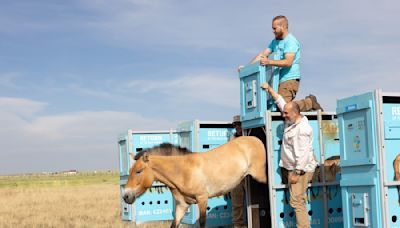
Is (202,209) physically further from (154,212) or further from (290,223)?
(154,212)

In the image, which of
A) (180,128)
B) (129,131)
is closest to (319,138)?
(180,128)

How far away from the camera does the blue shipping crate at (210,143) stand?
1247 cm

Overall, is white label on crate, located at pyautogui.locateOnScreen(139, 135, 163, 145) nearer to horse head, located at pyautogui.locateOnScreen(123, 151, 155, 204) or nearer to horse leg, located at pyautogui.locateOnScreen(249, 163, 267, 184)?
horse head, located at pyautogui.locateOnScreen(123, 151, 155, 204)

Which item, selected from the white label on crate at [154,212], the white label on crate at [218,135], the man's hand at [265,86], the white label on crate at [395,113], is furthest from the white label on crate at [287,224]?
the white label on crate at [154,212]

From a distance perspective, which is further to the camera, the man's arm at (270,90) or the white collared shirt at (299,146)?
the man's arm at (270,90)

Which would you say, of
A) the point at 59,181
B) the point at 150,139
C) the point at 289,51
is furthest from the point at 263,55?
the point at 59,181

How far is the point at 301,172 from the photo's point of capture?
352 inches

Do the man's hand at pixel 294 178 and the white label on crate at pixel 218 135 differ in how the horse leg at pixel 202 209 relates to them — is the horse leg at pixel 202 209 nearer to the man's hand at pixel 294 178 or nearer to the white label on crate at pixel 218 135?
the man's hand at pixel 294 178

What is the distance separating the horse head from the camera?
9477mm

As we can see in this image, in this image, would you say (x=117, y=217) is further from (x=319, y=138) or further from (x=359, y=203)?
(x=359, y=203)

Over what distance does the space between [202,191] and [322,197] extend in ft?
6.53

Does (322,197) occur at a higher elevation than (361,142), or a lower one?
lower

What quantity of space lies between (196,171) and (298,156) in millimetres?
1784

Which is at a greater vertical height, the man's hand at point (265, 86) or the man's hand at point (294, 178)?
the man's hand at point (265, 86)
